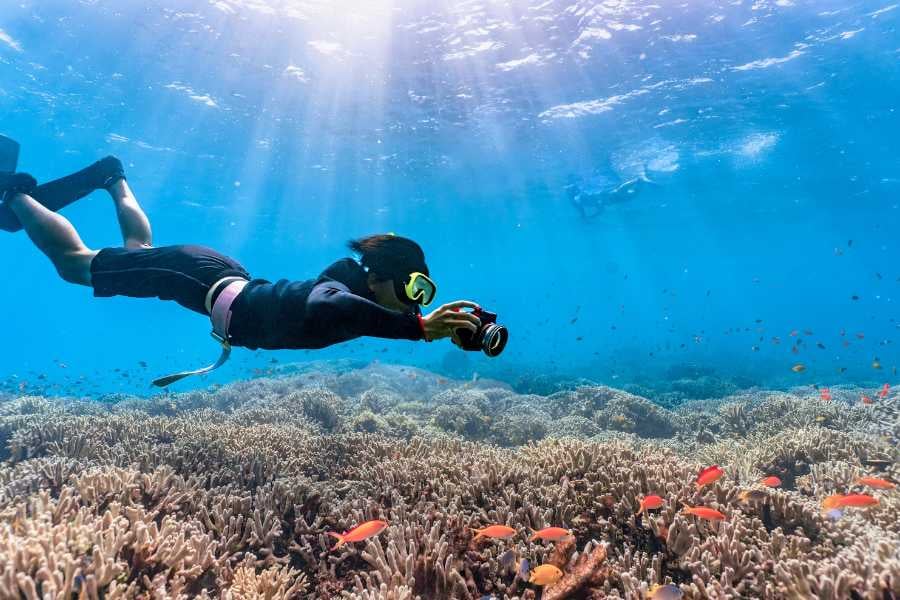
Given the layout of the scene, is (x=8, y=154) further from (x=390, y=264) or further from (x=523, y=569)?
(x=523, y=569)

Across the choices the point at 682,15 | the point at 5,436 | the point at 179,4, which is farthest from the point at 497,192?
the point at 5,436

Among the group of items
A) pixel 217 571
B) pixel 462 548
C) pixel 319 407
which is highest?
pixel 319 407

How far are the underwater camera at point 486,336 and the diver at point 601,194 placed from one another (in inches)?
1394

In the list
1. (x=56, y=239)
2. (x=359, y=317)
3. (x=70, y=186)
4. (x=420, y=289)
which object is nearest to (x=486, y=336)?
(x=420, y=289)

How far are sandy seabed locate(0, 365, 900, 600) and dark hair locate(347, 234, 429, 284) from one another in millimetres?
2119

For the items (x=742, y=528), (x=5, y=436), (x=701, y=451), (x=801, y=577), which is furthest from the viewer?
(x=701, y=451)

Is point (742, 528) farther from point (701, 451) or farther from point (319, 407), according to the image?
point (319, 407)

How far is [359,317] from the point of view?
9.34 ft

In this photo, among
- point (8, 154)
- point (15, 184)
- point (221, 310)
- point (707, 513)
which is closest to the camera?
point (707, 513)

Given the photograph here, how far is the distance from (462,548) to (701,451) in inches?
245

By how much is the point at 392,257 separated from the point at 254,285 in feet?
4.49

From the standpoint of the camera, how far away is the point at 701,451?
8.03m

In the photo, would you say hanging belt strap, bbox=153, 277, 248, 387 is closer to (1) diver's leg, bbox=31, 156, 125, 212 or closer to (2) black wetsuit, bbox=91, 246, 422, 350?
(2) black wetsuit, bbox=91, 246, 422, 350

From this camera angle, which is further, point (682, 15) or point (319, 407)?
point (682, 15)
